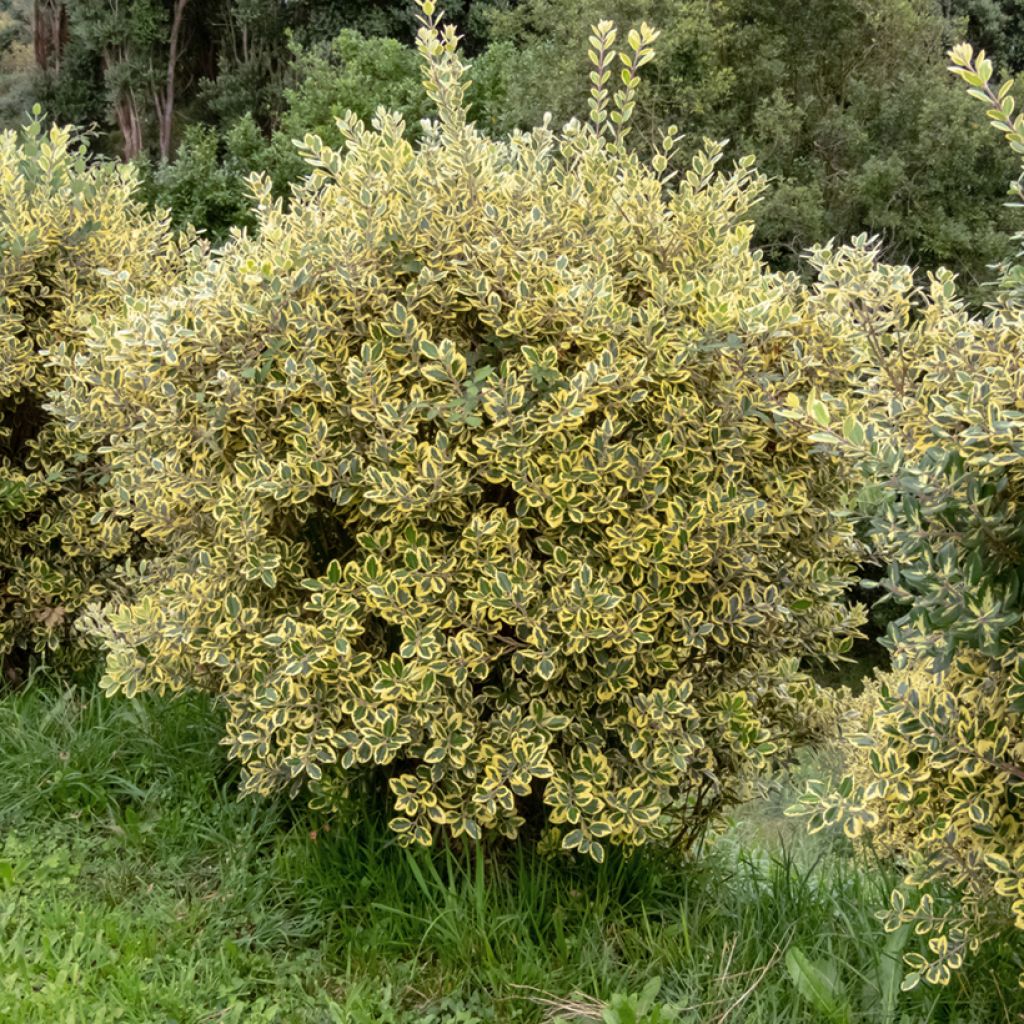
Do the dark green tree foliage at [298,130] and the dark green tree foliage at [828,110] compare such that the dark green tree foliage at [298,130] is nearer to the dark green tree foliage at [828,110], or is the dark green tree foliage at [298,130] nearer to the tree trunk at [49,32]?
the dark green tree foliage at [828,110]

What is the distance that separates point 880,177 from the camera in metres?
12.3

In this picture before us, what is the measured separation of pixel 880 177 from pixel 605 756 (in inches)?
428

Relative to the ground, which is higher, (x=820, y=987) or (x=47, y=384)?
(x=47, y=384)

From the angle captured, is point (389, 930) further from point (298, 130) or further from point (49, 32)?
point (49, 32)

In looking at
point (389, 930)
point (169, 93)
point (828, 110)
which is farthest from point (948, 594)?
point (169, 93)

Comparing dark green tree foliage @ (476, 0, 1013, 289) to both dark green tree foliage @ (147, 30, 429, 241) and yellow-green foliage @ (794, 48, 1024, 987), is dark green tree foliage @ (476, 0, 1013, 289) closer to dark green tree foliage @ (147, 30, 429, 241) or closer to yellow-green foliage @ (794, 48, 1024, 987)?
dark green tree foliage @ (147, 30, 429, 241)

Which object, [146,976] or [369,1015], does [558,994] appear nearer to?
[369,1015]

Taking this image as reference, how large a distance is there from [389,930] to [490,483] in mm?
1229

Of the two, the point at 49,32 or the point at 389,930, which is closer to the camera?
the point at 389,930

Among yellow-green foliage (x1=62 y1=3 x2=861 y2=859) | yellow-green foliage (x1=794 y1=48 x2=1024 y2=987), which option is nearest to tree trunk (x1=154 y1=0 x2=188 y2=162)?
yellow-green foliage (x1=62 y1=3 x2=861 y2=859)

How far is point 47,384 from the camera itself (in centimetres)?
444

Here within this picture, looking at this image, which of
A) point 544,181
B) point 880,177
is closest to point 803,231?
point 880,177

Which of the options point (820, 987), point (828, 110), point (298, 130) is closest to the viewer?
point (820, 987)

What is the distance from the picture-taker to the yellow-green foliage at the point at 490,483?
287cm
